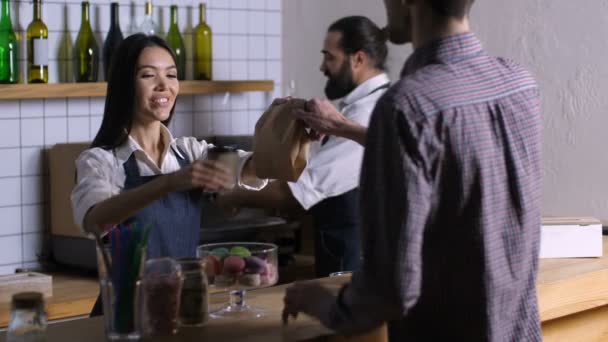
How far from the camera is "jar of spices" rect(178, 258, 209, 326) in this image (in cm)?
190

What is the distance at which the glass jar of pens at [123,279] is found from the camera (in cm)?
173

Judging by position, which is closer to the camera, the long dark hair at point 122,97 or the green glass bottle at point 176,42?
the long dark hair at point 122,97

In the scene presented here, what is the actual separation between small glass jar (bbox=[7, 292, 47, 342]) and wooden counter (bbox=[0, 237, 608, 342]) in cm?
21

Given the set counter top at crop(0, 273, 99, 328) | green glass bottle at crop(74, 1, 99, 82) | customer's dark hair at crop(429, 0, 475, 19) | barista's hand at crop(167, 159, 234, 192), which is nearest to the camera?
customer's dark hair at crop(429, 0, 475, 19)

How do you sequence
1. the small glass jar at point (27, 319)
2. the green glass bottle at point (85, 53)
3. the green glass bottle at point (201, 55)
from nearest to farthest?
the small glass jar at point (27, 319), the green glass bottle at point (85, 53), the green glass bottle at point (201, 55)

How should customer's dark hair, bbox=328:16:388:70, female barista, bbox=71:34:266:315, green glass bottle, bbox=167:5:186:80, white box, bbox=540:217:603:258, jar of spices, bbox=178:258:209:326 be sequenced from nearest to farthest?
1. jar of spices, bbox=178:258:209:326
2. female barista, bbox=71:34:266:315
3. white box, bbox=540:217:603:258
4. customer's dark hair, bbox=328:16:388:70
5. green glass bottle, bbox=167:5:186:80

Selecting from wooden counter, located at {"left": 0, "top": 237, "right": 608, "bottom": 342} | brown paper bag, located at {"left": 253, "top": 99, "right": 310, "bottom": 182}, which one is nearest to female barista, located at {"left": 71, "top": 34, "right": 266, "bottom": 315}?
brown paper bag, located at {"left": 253, "top": 99, "right": 310, "bottom": 182}

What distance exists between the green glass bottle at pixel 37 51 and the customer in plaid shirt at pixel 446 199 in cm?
219

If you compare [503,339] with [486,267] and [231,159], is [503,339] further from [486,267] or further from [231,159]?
[231,159]

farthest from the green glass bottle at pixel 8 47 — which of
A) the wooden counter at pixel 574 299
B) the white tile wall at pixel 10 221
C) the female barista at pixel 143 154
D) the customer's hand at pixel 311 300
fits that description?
the customer's hand at pixel 311 300

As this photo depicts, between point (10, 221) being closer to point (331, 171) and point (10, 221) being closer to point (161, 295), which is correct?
point (331, 171)

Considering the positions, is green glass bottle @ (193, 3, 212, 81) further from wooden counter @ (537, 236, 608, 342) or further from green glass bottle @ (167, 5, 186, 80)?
wooden counter @ (537, 236, 608, 342)

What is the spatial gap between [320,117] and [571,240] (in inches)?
36.5

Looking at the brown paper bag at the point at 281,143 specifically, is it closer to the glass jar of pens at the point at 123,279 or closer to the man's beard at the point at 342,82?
the glass jar of pens at the point at 123,279
